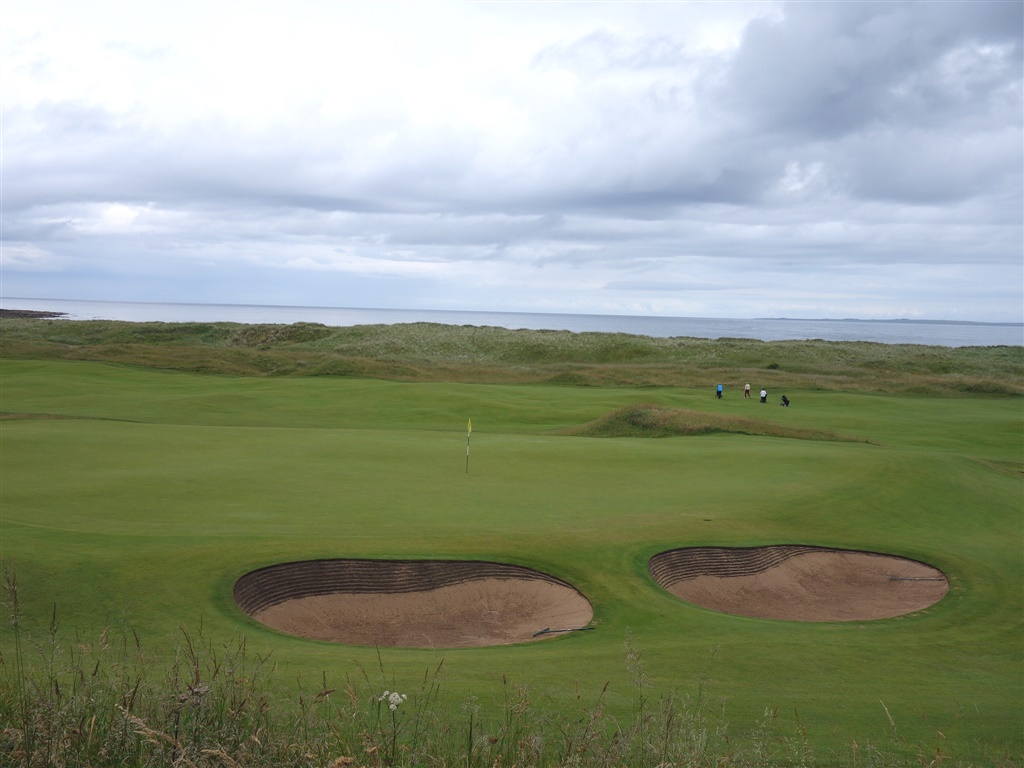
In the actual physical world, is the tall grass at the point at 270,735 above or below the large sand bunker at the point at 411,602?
above

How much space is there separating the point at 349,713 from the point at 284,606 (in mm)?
5887

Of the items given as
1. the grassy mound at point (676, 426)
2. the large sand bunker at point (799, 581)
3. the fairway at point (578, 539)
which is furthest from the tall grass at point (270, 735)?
Answer: the grassy mound at point (676, 426)

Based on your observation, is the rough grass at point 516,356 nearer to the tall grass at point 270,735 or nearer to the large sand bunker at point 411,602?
the large sand bunker at point 411,602

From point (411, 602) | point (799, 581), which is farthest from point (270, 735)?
point (799, 581)

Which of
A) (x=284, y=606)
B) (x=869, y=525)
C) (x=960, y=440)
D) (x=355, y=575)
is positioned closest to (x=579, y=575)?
(x=355, y=575)

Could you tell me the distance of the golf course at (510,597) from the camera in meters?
6.07

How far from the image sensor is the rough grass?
54938 millimetres

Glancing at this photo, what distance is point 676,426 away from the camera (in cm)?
3044

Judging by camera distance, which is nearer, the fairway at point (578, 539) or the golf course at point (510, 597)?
the golf course at point (510, 597)

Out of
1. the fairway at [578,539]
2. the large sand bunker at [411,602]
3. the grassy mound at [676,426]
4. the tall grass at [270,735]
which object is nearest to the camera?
the tall grass at [270,735]

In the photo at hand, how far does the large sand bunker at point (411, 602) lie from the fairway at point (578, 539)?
11.1 inches

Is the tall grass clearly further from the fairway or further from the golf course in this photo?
the fairway

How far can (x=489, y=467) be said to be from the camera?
69.5ft

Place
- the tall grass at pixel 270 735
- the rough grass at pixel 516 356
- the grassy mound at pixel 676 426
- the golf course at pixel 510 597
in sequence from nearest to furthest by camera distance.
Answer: the tall grass at pixel 270 735 < the golf course at pixel 510 597 < the grassy mound at pixel 676 426 < the rough grass at pixel 516 356
